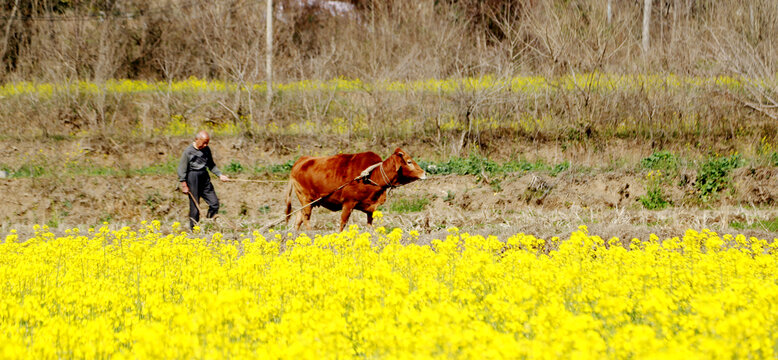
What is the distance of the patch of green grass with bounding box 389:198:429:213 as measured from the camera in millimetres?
13618

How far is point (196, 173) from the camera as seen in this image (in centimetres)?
1000

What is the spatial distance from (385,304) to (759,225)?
336 inches

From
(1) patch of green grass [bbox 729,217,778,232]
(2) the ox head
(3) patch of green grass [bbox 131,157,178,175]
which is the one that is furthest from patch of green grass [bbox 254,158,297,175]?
(1) patch of green grass [bbox 729,217,778,232]

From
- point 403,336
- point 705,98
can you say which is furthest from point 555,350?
point 705,98

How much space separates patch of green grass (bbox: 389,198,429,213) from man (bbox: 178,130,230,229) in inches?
177

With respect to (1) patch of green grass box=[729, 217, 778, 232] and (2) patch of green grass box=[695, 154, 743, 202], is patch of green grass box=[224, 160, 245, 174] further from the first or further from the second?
(1) patch of green grass box=[729, 217, 778, 232]

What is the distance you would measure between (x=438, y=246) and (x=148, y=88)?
1846 cm

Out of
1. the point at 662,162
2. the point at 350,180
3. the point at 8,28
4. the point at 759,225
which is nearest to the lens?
the point at 350,180

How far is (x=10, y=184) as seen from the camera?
14.9 m

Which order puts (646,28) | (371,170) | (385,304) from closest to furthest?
1. (385,304)
2. (371,170)
3. (646,28)

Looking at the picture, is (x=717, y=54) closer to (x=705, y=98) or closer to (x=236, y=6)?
(x=705, y=98)

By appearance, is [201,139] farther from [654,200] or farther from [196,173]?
[654,200]

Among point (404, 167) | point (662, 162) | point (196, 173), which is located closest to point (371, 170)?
point (404, 167)

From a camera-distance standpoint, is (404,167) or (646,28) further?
(646,28)
